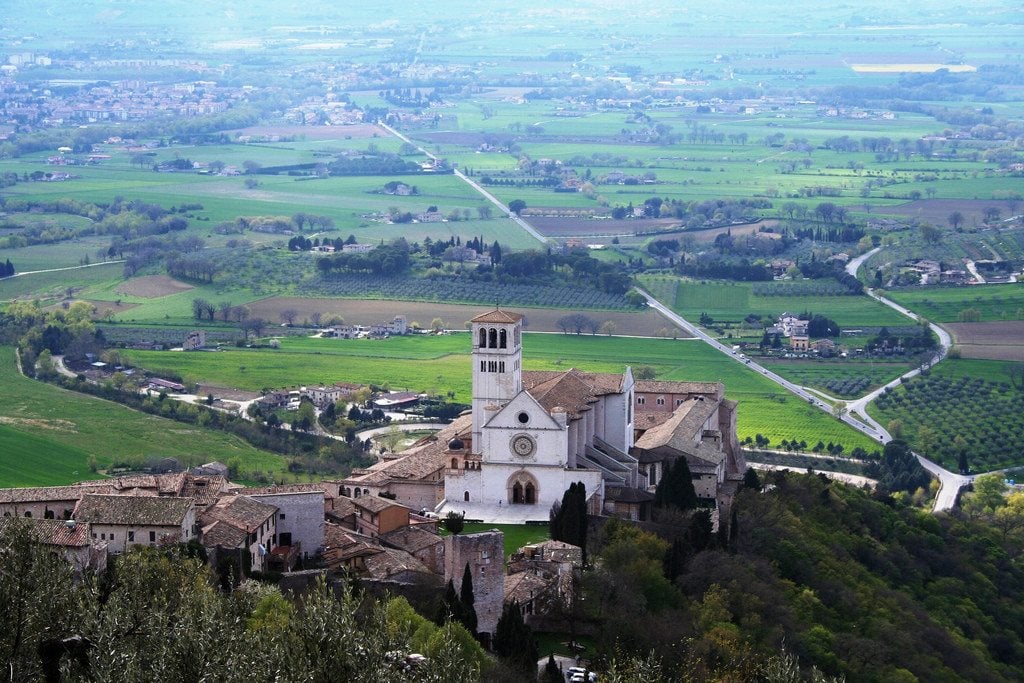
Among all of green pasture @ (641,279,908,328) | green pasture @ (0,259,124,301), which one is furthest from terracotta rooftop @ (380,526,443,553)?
green pasture @ (0,259,124,301)

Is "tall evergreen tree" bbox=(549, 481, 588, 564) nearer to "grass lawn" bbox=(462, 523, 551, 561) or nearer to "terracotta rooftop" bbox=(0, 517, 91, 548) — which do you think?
"grass lawn" bbox=(462, 523, 551, 561)

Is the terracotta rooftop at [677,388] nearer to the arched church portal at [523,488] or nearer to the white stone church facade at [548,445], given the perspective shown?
the white stone church facade at [548,445]

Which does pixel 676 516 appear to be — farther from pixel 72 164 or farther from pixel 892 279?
pixel 72 164

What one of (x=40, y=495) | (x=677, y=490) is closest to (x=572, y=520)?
(x=677, y=490)

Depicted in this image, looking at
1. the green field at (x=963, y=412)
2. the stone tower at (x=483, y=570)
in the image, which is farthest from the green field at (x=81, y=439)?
the green field at (x=963, y=412)

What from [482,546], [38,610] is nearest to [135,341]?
[482,546]

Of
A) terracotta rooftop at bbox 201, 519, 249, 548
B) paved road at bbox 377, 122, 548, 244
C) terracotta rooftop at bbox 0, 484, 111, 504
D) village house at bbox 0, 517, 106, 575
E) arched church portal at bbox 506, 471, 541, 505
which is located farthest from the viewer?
paved road at bbox 377, 122, 548, 244
